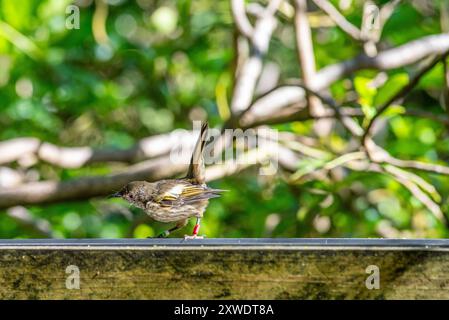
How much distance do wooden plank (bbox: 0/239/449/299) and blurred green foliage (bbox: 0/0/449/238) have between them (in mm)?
1404

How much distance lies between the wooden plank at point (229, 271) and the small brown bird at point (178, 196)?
6.2 inches

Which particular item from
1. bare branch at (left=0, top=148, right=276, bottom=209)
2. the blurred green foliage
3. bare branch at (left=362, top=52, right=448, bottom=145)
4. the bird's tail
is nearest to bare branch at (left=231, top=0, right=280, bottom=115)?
the blurred green foliage

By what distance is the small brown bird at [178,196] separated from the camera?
2.03m

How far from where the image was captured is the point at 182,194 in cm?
203

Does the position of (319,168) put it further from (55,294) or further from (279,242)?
(55,294)

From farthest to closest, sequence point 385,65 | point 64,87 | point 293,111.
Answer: point 64,87 < point 293,111 < point 385,65

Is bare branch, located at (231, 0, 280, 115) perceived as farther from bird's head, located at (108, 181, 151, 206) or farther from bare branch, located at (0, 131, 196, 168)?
bird's head, located at (108, 181, 151, 206)

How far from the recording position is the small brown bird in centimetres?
203

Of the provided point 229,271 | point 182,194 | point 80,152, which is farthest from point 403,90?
point 80,152

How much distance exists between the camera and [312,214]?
3.77 m

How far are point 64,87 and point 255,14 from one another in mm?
1042

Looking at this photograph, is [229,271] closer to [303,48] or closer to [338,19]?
[303,48]

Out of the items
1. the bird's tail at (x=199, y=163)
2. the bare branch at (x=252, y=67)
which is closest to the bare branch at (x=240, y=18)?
the bare branch at (x=252, y=67)

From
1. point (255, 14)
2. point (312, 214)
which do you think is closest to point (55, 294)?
point (312, 214)
